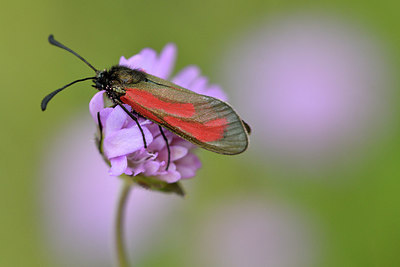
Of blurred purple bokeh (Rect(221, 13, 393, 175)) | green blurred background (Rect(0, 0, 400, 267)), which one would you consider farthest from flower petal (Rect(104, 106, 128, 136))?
blurred purple bokeh (Rect(221, 13, 393, 175))

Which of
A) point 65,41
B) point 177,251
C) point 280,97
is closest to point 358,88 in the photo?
point 280,97

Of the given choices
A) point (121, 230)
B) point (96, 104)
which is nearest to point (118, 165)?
point (96, 104)

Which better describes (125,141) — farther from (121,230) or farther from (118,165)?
(121,230)

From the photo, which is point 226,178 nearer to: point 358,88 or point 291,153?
point 291,153

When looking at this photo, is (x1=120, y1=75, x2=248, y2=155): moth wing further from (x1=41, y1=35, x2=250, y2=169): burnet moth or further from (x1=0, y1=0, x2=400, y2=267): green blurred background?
(x1=0, y1=0, x2=400, y2=267): green blurred background

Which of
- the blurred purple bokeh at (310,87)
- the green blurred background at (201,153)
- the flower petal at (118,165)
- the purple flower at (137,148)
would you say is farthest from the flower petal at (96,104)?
the blurred purple bokeh at (310,87)

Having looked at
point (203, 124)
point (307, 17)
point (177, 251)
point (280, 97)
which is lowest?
point (177, 251)

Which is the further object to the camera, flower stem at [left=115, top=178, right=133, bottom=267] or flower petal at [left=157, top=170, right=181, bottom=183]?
flower stem at [left=115, top=178, right=133, bottom=267]
